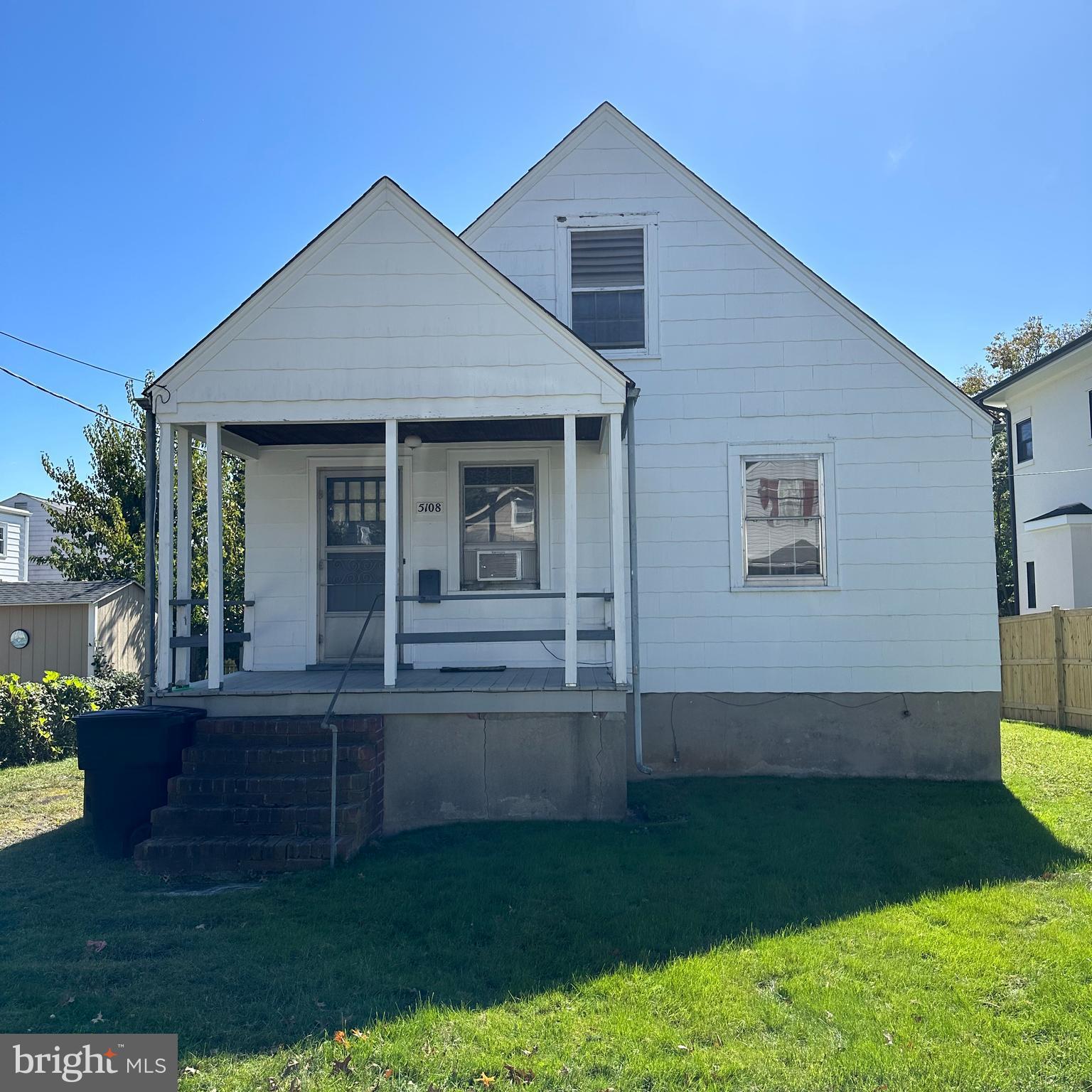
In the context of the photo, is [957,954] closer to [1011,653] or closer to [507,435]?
[507,435]

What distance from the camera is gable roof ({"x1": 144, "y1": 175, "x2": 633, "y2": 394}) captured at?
297 inches

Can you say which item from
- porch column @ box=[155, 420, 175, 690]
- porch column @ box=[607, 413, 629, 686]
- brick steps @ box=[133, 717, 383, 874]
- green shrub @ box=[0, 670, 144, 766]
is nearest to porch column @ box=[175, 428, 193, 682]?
porch column @ box=[155, 420, 175, 690]

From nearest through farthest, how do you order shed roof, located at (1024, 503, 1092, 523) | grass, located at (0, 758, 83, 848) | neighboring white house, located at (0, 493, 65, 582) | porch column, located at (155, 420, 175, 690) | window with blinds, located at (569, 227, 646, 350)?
grass, located at (0, 758, 83, 848) < porch column, located at (155, 420, 175, 690) < window with blinds, located at (569, 227, 646, 350) < shed roof, located at (1024, 503, 1092, 523) < neighboring white house, located at (0, 493, 65, 582)

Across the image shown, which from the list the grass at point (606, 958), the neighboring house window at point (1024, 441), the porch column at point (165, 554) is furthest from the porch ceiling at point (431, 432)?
the neighboring house window at point (1024, 441)

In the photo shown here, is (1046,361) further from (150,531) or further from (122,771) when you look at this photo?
(122,771)

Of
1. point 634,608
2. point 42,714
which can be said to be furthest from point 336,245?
point 42,714

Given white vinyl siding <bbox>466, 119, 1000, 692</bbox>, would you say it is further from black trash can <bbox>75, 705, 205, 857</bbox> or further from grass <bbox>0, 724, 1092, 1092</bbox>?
black trash can <bbox>75, 705, 205, 857</bbox>

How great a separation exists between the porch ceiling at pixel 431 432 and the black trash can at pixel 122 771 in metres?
2.94

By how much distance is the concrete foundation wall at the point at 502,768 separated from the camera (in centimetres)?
730

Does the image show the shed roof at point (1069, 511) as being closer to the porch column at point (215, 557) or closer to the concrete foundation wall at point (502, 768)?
the concrete foundation wall at point (502, 768)

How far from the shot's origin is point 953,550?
9.03 metres

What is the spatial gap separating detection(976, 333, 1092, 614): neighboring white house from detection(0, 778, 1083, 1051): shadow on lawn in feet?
33.2

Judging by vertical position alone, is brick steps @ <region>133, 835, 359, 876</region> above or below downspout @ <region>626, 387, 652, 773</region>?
below

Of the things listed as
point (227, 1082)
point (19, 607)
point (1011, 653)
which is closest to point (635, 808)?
point (227, 1082)
